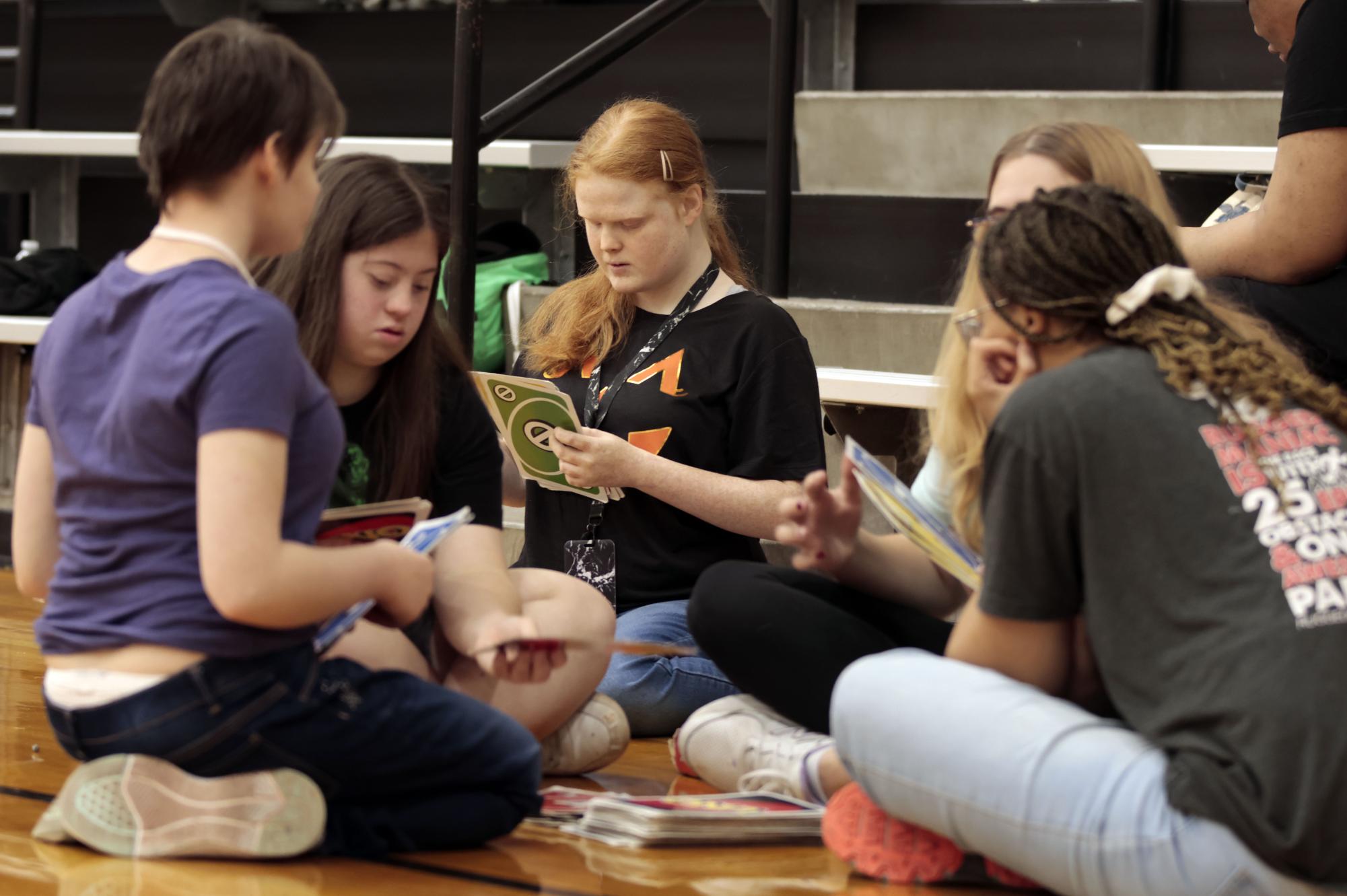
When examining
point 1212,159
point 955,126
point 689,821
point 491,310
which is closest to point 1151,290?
point 689,821

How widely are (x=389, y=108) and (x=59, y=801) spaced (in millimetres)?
2956

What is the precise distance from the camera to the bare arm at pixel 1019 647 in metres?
1.42

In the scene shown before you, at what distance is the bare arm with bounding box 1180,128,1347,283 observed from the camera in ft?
6.55

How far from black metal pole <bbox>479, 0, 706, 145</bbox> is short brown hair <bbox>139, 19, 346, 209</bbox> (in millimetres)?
1485

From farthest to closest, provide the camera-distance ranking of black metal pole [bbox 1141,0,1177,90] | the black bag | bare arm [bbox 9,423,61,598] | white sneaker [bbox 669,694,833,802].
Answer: the black bag < black metal pole [bbox 1141,0,1177,90] < white sneaker [bbox 669,694,833,802] < bare arm [bbox 9,423,61,598]

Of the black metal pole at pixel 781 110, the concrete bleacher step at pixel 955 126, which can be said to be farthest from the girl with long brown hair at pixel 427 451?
the concrete bleacher step at pixel 955 126

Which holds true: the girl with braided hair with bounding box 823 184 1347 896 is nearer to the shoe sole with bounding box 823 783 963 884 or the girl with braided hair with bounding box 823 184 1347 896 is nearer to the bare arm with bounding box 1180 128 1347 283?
the shoe sole with bounding box 823 783 963 884

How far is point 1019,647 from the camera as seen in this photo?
Result: 4.70ft

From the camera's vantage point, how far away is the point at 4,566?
3369mm

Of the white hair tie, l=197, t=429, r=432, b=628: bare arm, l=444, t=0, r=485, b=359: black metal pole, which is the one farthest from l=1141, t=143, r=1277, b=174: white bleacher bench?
l=197, t=429, r=432, b=628: bare arm

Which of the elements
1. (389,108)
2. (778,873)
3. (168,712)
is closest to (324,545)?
(168,712)

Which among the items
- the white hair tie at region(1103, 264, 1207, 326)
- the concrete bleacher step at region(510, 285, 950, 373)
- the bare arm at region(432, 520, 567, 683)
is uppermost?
the white hair tie at region(1103, 264, 1207, 326)

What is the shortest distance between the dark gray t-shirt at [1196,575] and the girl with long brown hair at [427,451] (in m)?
0.48

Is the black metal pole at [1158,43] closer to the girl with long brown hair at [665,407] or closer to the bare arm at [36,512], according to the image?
the girl with long brown hair at [665,407]
